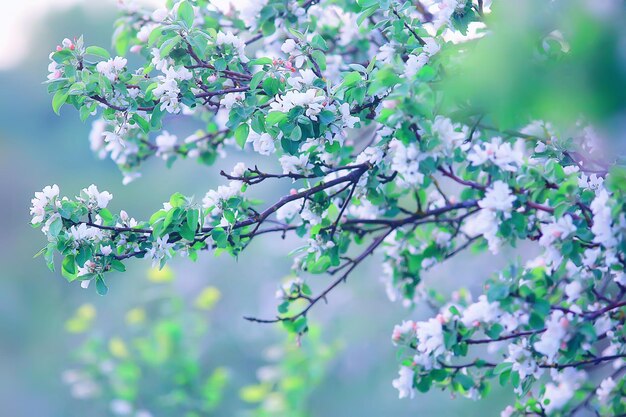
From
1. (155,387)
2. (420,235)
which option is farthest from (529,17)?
(155,387)

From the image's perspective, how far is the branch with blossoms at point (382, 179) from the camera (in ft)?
5.18

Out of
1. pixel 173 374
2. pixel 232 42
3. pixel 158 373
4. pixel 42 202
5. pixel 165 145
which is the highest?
pixel 158 373

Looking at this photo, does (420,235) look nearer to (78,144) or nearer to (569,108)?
(569,108)

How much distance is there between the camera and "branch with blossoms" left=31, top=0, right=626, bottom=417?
158 centimetres

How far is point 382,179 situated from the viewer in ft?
6.76

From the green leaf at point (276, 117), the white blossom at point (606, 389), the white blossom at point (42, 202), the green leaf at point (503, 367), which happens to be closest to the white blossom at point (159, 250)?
the white blossom at point (42, 202)

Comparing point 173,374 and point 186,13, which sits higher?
point 173,374

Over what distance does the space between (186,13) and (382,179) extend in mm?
680

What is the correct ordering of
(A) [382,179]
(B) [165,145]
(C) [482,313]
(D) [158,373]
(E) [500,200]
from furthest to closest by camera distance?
1. (D) [158,373]
2. (B) [165,145]
3. (A) [382,179]
4. (C) [482,313]
5. (E) [500,200]

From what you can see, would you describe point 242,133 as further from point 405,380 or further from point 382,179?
point 405,380

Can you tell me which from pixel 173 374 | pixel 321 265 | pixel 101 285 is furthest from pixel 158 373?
pixel 101 285

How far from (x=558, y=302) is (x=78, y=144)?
8.52m

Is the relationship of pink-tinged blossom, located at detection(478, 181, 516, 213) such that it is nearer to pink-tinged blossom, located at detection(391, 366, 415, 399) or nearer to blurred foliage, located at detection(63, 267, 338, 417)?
pink-tinged blossom, located at detection(391, 366, 415, 399)

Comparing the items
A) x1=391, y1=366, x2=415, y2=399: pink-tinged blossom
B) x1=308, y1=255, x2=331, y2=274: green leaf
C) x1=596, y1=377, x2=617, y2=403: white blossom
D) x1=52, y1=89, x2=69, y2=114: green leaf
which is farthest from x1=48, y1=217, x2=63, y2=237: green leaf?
x1=596, y1=377, x2=617, y2=403: white blossom
